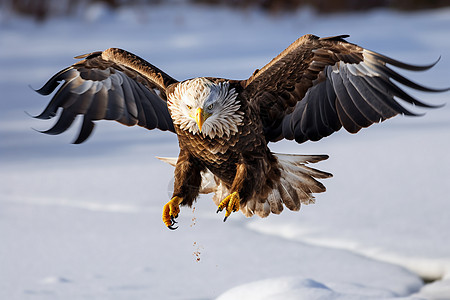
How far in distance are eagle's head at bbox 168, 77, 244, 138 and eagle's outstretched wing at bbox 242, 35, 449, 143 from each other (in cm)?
14

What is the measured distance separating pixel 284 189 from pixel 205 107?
3.22 feet

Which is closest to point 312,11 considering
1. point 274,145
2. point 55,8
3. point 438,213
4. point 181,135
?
point 55,8

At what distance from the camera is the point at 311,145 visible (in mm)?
7574

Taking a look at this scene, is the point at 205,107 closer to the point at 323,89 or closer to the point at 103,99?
the point at 323,89

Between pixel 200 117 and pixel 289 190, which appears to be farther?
pixel 289 190

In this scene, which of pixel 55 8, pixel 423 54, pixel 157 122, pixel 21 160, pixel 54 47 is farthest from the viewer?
pixel 55 8

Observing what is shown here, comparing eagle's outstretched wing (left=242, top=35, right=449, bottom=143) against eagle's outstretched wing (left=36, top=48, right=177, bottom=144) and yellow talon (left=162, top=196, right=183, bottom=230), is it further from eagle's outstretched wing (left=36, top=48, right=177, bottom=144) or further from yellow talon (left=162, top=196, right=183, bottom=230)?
eagle's outstretched wing (left=36, top=48, right=177, bottom=144)

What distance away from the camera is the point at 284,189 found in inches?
165

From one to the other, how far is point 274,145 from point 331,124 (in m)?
3.90

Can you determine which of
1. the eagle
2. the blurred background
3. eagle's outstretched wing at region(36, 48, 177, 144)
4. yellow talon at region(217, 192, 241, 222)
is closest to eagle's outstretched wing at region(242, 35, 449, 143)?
the eagle

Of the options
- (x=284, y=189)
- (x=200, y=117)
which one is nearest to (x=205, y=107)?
(x=200, y=117)

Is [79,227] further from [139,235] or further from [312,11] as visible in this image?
[312,11]

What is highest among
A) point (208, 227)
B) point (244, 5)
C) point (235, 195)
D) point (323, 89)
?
point (244, 5)

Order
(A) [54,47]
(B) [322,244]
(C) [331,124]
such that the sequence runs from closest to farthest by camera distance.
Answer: (C) [331,124], (B) [322,244], (A) [54,47]
